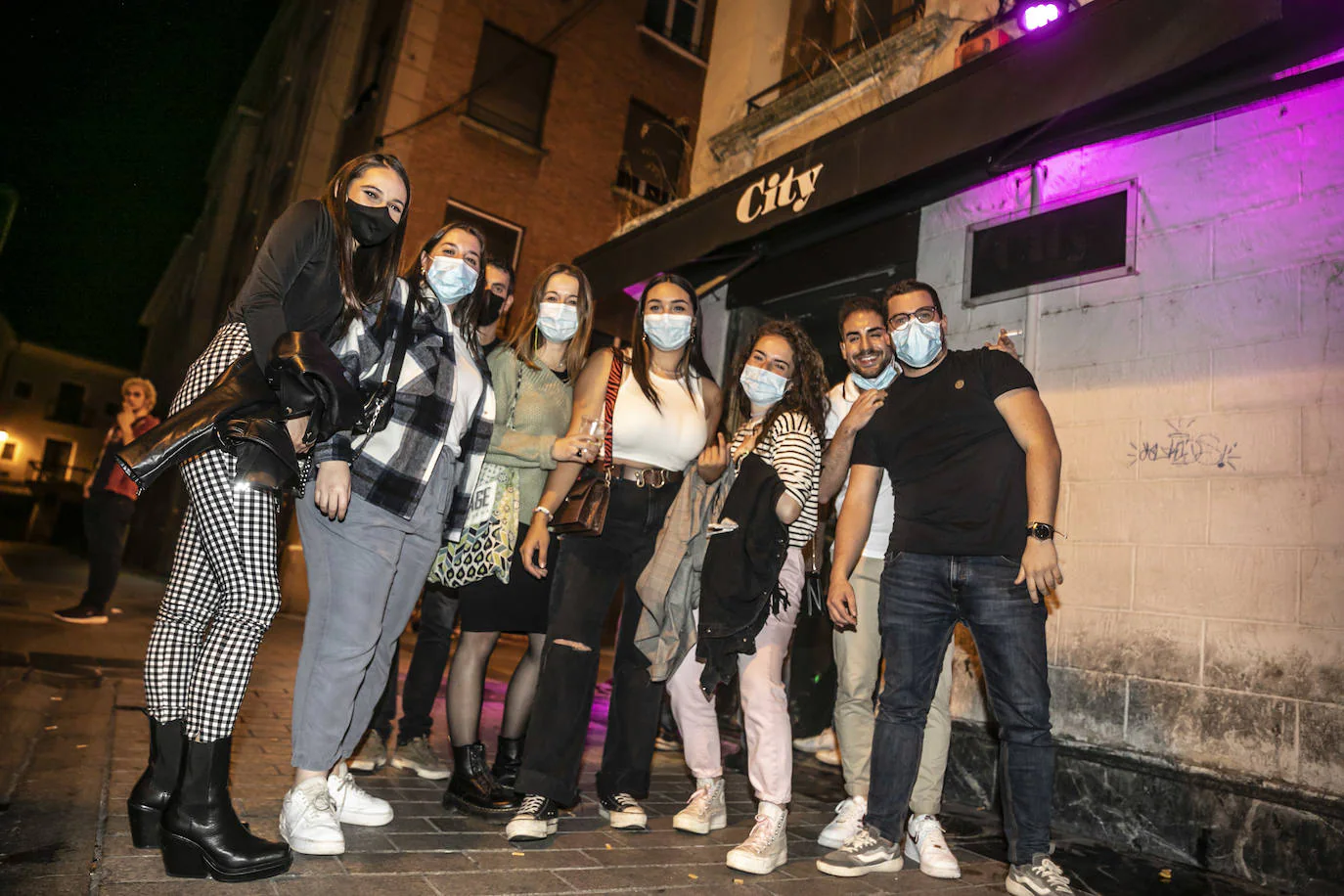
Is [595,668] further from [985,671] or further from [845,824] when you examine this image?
[985,671]

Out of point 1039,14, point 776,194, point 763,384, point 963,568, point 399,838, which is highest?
point 1039,14

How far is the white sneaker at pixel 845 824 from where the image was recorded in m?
3.11

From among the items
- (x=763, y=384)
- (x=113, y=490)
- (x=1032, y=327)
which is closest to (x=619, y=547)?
(x=763, y=384)

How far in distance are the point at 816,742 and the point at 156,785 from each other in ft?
12.1

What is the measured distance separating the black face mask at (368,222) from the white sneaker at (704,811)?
7.51ft

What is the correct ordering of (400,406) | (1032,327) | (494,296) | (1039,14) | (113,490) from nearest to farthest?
(400,406) < (494,296) < (1032,327) < (1039,14) < (113,490)

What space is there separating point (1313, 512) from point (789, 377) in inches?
86.8

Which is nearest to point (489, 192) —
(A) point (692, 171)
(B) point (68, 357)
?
(A) point (692, 171)

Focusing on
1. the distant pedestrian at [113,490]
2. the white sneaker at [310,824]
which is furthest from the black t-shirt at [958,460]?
the distant pedestrian at [113,490]

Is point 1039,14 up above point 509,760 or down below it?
above

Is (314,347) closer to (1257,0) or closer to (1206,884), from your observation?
(1257,0)

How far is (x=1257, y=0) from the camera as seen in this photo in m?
2.80

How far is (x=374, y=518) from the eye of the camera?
2535 mm

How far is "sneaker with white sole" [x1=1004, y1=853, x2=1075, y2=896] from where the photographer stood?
268cm
